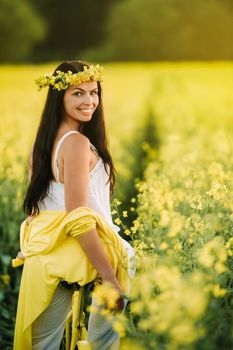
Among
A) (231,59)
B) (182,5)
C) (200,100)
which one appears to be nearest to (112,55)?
(182,5)

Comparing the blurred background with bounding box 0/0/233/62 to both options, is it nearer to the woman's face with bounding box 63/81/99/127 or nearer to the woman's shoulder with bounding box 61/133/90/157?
the woman's face with bounding box 63/81/99/127

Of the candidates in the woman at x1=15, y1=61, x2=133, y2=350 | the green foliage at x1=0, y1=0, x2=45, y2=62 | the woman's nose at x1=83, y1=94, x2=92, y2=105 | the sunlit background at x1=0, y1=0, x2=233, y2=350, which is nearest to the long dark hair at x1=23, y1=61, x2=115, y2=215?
the woman at x1=15, y1=61, x2=133, y2=350

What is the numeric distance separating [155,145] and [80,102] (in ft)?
24.0

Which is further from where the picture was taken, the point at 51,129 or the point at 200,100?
the point at 200,100

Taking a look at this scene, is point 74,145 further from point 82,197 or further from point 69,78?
point 69,78

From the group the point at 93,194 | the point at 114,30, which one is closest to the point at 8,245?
the point at 93,194

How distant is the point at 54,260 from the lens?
9.36ft

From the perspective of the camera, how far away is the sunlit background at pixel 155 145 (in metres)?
2.21

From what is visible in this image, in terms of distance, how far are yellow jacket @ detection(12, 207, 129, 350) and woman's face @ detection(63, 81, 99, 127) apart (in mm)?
444

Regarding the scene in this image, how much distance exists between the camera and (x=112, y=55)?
114 feet

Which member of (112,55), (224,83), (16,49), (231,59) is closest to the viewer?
(224,83)

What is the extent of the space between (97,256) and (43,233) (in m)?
0.32

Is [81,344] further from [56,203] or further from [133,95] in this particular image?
[133,95]

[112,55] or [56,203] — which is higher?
[112,55]
